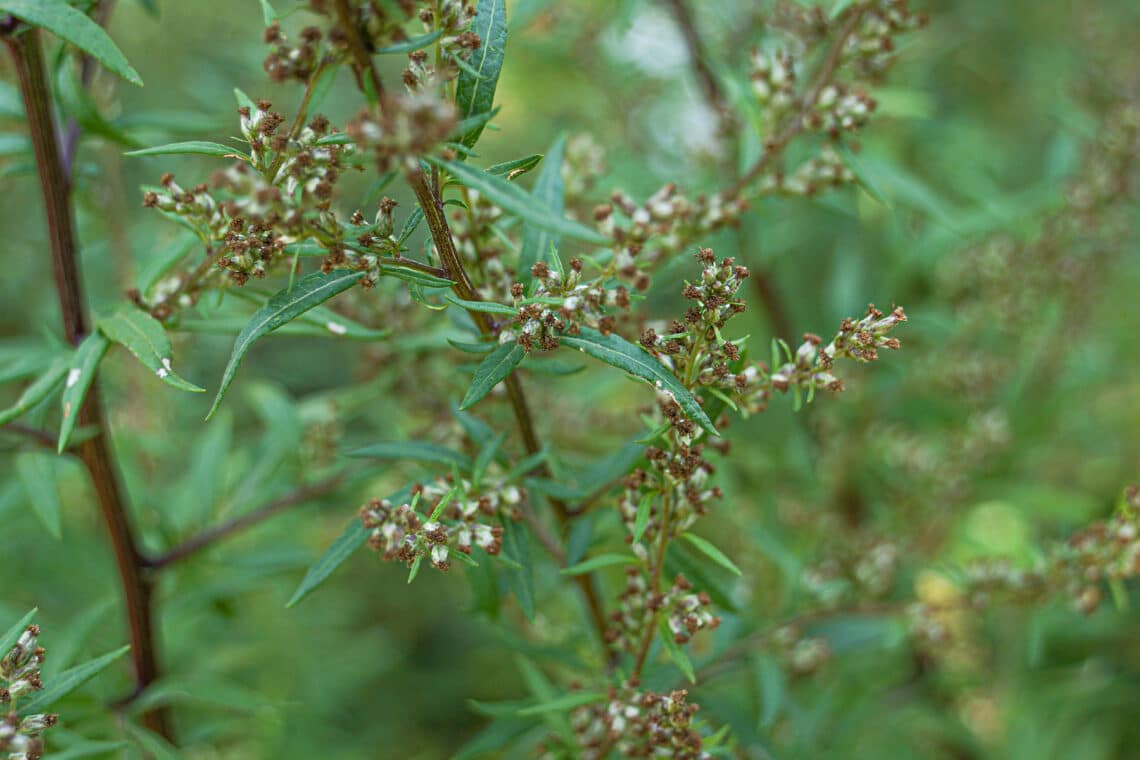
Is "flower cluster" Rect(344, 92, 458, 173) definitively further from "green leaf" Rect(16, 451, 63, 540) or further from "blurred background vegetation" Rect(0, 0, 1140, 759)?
"green leaf" Rect(16, 451, 63, 540)

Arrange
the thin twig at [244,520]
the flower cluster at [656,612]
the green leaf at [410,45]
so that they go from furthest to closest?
the thin twig at [244,520]
the flower cluster at [656,612]
the green leaf at [410,45]

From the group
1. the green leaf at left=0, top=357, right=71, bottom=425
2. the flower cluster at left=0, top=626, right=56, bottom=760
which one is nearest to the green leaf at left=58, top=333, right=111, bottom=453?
the green leaf at left=0, top=357, right=71, bottom=425

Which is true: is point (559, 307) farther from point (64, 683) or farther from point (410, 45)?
point (64, 683)

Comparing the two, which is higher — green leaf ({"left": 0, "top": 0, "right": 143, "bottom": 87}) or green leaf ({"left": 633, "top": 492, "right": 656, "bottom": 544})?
green leaf ({"left": 0, "top": 0, "right": 143, "bottom": 87})

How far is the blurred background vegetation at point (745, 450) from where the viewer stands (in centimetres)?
233

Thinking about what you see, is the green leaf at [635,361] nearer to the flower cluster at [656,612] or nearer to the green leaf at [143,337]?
the flower cluster at [656,612]

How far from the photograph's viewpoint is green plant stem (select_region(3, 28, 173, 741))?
64.8 inches

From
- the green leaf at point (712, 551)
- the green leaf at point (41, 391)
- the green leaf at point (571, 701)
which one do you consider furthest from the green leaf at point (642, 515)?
the green leaf at point (41, 391)

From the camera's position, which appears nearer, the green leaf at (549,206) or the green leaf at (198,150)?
the green leaf at (198,150)

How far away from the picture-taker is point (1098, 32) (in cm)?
360

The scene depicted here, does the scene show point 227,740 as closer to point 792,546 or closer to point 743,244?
point 792,546

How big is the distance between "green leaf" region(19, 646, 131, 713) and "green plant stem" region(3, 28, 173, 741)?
503 millimetres

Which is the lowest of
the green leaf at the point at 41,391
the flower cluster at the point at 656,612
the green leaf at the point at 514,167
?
the flower cluster at the point at 656,612

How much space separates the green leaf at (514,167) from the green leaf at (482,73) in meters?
0.05
